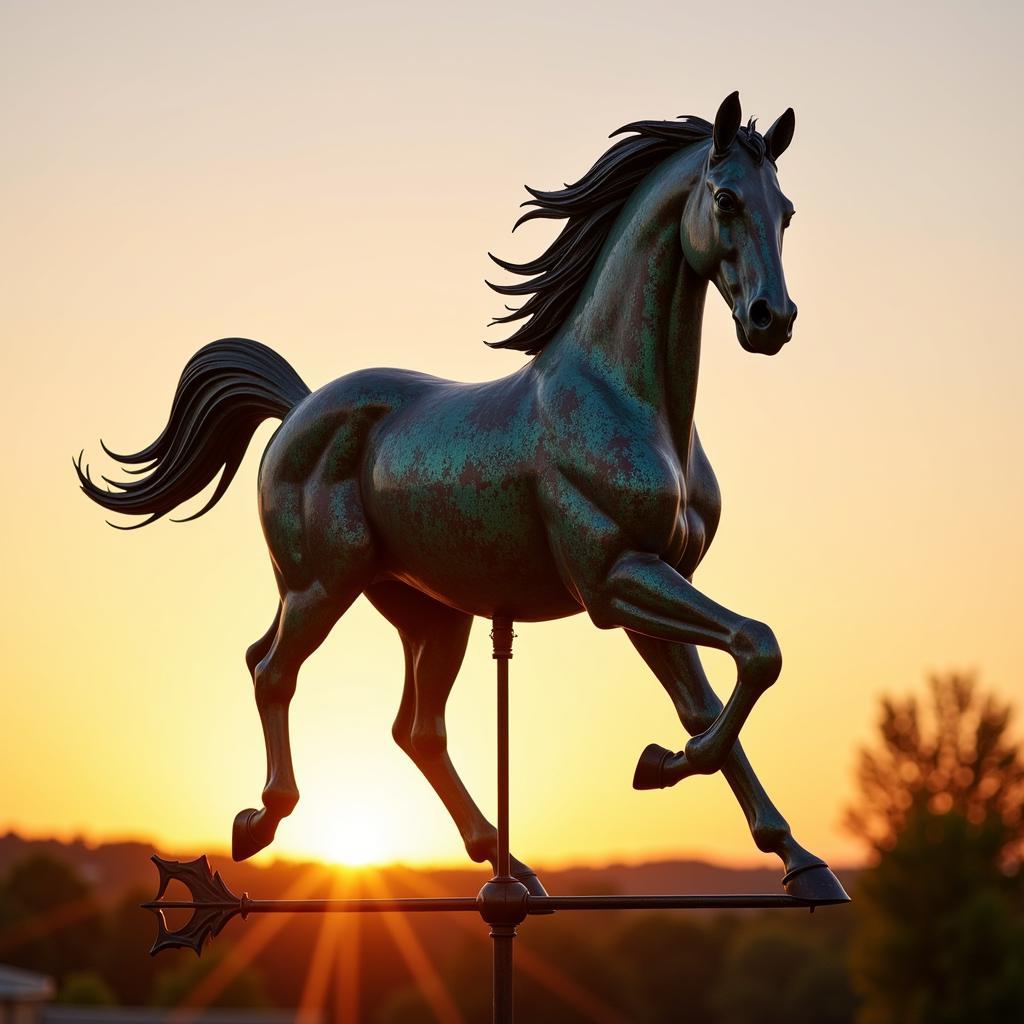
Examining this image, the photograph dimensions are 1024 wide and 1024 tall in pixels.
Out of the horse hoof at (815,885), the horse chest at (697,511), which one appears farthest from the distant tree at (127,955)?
the horse hoof at (815,885)

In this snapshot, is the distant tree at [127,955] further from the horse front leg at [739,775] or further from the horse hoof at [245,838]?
the horse front leg at [739,775]

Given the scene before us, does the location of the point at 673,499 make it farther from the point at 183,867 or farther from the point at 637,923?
the point at 637,923

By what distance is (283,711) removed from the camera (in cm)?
582

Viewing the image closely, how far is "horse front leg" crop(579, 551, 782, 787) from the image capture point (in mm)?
4605

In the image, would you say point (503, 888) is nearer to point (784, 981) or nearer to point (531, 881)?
point (531, 881)

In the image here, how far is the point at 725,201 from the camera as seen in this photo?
15.4ft

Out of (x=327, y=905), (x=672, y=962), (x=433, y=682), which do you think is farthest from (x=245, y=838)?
(x=672, y=962)

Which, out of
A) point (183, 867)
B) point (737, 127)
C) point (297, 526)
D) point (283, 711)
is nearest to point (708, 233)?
point (737, 127)

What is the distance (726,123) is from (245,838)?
2749 millimetres

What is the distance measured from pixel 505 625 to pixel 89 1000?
173 ft

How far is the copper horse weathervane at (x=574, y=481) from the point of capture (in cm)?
474

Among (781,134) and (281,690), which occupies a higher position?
(781,134)

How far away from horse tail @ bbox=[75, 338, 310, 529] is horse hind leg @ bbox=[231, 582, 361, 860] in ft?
2.50

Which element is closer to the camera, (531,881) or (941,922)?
(531,881)
